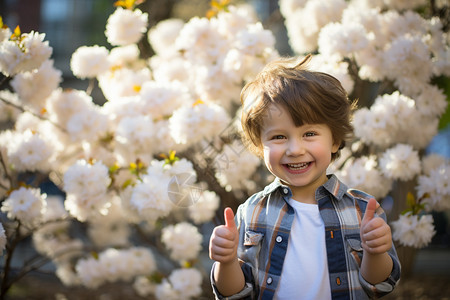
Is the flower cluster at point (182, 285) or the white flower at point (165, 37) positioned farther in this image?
the white flower at point (165, 37)

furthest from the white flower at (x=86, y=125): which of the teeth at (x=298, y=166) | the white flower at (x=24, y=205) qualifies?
the teeth at (x=298, y=166)

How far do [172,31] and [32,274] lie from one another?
3.46m

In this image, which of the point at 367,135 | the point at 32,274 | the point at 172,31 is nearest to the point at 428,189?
the point at 367,135

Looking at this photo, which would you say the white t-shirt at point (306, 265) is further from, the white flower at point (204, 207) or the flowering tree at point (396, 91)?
the white flower at point (204, 207)

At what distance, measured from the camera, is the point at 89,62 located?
2740 millimetres

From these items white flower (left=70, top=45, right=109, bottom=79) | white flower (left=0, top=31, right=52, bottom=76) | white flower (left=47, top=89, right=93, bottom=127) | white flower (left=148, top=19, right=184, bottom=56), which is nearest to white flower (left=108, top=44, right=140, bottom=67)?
white flower (left=70, top=45, right=109, bottom=79)

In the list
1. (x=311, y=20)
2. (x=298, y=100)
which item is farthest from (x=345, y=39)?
(x=298, y=100)

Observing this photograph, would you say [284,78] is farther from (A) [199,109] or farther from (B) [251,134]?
(A) [199,109]

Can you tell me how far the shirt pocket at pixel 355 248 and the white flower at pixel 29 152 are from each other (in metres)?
1.68

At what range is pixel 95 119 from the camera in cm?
253

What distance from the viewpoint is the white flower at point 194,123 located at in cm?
229

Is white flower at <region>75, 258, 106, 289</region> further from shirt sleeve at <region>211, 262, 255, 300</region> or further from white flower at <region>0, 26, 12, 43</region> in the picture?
shirt sleeve at <region>211, 262, 255, 300</region>

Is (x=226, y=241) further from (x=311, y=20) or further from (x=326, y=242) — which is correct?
(x=311, y=20)

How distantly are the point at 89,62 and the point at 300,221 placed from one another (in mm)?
1784
